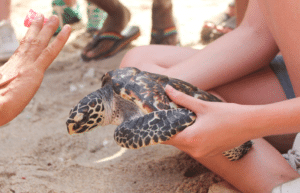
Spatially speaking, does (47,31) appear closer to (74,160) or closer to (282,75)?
(74,160)

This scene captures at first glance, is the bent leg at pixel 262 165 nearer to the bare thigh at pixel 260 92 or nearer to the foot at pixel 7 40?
the bare thigh at pixel 260 92

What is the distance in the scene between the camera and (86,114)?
0.76 metres

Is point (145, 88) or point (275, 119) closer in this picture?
point (275, 119)

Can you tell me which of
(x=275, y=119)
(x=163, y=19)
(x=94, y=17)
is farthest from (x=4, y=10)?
(x=275, y=119)

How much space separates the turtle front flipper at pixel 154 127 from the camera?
0.65m

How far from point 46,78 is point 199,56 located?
3.37 feet

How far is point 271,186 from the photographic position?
801mm

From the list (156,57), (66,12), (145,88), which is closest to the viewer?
(145,88)

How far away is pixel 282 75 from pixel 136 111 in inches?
20.5

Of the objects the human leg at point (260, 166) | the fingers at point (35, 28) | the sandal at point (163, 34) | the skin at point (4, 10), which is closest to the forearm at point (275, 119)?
the human leg at point (260, 166)

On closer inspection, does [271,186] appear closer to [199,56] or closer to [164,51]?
[199,56]

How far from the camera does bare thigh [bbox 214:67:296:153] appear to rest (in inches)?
38.1

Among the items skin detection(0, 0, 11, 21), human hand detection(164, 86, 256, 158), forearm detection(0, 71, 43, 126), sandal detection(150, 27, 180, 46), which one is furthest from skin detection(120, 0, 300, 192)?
skin detection(0, 0, 11, 21)

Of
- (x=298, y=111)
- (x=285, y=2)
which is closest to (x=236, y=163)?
(x=298, y=111)
